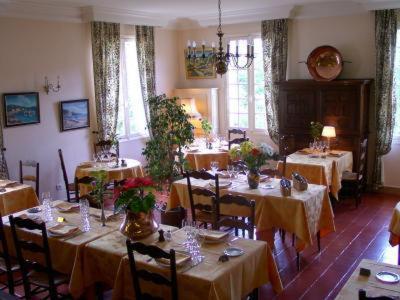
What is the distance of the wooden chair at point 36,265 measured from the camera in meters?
3.91

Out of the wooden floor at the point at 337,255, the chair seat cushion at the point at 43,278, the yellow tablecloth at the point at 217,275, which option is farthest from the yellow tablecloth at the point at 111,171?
the yellow tablecloth at the point at 217,275

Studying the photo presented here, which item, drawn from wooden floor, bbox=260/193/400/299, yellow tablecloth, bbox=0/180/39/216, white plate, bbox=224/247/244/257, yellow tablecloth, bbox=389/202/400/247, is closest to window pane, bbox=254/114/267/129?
wooden floor, bbox=260/193/400/299

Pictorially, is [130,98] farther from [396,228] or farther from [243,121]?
[396,228]

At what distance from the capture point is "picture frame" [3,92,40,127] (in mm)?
7258

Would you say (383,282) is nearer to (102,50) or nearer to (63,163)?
(63,163)

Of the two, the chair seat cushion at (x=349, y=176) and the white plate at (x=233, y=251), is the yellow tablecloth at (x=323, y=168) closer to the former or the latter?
the chair seat cushion at (x=349, y=176)

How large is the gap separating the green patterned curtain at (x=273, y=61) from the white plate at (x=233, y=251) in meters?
5.79

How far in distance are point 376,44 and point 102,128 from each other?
522cm

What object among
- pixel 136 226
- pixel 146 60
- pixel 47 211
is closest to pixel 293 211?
pixel 136 226

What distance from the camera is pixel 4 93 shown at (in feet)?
23.6

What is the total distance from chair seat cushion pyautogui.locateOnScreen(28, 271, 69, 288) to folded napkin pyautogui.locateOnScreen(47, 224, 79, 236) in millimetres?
389

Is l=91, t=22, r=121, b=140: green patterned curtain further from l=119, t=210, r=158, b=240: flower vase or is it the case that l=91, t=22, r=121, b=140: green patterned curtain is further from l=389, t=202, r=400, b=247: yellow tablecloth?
l=389, t=202, r=400, b=247: yellow tablecloth

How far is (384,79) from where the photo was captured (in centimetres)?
805

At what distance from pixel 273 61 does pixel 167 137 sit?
324cm
